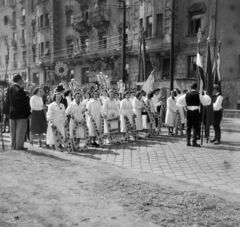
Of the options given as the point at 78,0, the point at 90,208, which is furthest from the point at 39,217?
the point at 78,0

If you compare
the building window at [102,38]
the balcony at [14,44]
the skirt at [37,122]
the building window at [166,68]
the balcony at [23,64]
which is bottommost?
the skirt at [37,122]

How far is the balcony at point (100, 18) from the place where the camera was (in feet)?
94.0

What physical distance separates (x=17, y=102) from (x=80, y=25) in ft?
81.3

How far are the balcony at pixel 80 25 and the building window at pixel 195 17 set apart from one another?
1178 cm

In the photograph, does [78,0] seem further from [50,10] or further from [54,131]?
[54,131]

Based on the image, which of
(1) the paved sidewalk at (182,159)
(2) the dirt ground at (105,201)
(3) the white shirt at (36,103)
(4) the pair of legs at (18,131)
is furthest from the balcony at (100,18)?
(2) the dirt ground at (105,201)

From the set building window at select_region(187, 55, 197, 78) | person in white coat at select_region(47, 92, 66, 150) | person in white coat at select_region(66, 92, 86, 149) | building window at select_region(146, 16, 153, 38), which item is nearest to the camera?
person in white coat at select_region(47, 92, 66, 150)

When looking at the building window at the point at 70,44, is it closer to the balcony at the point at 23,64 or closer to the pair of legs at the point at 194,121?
the balcony at the point at 23,64

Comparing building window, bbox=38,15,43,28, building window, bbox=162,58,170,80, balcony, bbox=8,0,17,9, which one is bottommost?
building window, bbox=162,58,170,80

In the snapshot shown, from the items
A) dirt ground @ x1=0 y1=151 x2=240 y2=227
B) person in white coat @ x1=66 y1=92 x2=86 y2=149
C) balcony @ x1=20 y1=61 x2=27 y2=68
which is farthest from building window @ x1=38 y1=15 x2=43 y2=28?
dirt ground @ x1=0 y1=151 x2=240 y2=227

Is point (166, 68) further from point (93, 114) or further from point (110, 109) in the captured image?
point (93, 114)

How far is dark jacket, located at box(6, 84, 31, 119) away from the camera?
25.0ft

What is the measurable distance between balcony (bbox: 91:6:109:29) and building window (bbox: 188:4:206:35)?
8.95m

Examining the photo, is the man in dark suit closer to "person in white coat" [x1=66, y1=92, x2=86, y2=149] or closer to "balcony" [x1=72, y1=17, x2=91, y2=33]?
"person in white coat" [x1=66, y1=92, x2=86, y2=149]
